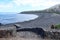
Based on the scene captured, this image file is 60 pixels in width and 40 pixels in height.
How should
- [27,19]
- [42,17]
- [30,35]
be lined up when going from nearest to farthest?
[30,35], [27,19], [42,17]

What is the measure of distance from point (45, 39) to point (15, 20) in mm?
5459

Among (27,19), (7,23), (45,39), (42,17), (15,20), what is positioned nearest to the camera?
(45,39)

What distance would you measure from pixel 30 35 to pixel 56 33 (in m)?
1.84

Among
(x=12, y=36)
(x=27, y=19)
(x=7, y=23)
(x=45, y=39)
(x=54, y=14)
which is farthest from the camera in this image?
(x=54, y=14)

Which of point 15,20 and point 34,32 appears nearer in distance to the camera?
point 34,32

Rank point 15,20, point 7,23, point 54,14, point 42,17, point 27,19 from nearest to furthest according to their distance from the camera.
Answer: point 7,23
point 15,20
point 27,19
point 54,14
point 42,17

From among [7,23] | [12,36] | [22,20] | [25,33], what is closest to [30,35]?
[25,33]

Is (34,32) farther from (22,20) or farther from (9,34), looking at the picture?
(22,20)

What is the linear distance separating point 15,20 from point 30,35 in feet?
12.1

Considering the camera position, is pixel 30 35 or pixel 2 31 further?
pixel 30 35

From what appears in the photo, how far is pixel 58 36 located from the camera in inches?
360

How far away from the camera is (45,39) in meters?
8.91

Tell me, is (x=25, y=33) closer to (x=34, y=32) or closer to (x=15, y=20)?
(x=34, y=32)

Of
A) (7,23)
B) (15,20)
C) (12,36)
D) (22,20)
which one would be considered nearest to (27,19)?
(22,20)
